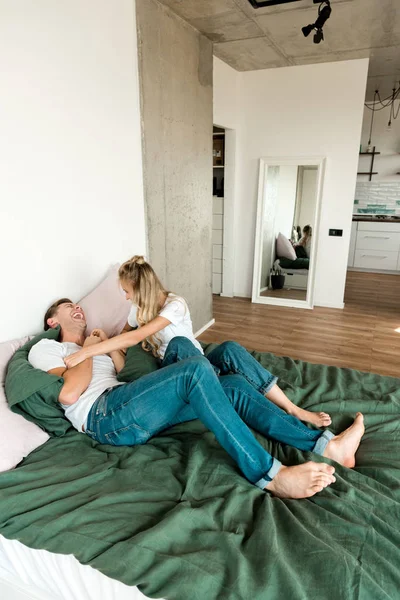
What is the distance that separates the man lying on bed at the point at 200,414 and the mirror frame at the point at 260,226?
132 inches

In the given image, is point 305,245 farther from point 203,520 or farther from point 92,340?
point 203,520

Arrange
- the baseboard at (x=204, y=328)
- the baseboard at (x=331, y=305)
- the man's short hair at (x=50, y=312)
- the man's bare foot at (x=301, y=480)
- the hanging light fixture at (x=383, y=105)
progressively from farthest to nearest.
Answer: the hanging light fixture at (x=383, y=105) < the baseboard at (x=331, y=305) < the baseboard at (x=204, y=328) < the man's short hair at (x=50, y=312) < the man's bare foot at (x=301, y=480)

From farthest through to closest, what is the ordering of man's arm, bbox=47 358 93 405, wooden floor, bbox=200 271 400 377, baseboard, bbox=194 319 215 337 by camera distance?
1. baseboard, bbox=194 319 215 337
2. wooden floor, bbox=200 271 400 377
3. man's arm, bbox=47 358 93 405

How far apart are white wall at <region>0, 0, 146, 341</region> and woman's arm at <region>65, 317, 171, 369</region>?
0.45 metres

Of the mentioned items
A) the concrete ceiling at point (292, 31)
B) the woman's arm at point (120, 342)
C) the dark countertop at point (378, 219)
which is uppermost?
the concrete ceiling at point (292, 31)

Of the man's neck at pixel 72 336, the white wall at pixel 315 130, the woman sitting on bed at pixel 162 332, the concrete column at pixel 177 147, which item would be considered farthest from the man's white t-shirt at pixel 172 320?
the white wall at pixel 315 130

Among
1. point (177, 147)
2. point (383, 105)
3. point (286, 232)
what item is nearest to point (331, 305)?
point (286, 232)

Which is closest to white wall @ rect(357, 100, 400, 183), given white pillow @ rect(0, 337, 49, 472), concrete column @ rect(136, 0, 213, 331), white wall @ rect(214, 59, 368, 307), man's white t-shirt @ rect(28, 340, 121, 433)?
white wall @ rect(214, 59, 368, 307)

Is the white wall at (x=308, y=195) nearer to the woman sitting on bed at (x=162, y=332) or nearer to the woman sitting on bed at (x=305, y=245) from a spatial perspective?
the woman sitting on bed at (x=305, y=245)

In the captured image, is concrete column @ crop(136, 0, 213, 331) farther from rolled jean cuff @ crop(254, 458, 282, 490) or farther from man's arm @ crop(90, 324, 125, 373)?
rolled jean cuff @ crop(254, 458, 282, 490)

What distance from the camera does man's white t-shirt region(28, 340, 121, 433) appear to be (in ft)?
5.26

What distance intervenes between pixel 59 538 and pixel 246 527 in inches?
21.2

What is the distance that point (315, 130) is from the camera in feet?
14.9

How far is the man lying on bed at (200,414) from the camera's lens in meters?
1.36
